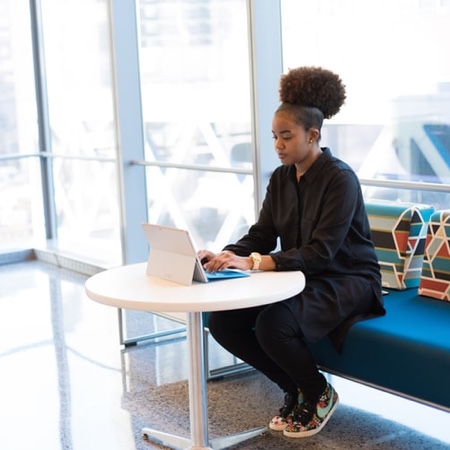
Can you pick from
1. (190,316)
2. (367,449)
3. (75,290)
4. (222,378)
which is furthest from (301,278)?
(75,290)

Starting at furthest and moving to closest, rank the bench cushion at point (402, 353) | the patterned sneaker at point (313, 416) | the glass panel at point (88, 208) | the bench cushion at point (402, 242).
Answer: the glass panel at point (88, 208) → the bench cushion at point (402, 242) → the patterned sneaker at point (313, 416) → the bench cushion at point (402, 353)

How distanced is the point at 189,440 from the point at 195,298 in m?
0.66

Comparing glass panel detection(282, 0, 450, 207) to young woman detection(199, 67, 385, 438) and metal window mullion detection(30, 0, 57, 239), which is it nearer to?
young woman detection(199, 67, 385, 438)

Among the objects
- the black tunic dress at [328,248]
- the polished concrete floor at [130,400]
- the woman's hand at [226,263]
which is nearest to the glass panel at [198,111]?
the polished concrete floor at [130,400]

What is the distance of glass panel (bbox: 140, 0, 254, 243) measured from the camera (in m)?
4.93

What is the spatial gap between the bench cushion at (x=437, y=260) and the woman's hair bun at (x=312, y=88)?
0.62 m

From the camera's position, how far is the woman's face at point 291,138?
3.18 metres

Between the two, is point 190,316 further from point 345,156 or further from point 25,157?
point 25,157

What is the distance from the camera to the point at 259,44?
156 inches

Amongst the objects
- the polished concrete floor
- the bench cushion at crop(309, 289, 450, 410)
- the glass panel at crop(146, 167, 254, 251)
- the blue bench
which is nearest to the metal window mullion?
the glass panel at crop(146, 167, 254, 251)

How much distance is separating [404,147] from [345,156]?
1.19 feet

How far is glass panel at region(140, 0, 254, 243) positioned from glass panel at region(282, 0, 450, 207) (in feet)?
2.01

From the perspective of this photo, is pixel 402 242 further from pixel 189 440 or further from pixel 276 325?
pixel 189 440

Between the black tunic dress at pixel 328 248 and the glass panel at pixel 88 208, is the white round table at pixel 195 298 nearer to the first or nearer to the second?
the black tunic dress at pixel 328 248
